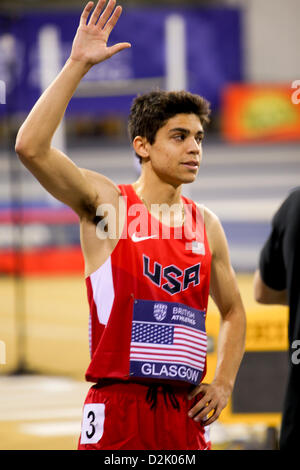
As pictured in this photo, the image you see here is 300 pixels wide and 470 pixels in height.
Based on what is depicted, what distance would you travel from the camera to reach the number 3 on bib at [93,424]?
2666 mm

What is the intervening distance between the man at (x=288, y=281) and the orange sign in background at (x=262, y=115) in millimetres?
12060

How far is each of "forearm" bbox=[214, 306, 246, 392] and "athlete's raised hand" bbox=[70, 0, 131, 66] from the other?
1.18 meters

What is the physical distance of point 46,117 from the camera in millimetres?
2391

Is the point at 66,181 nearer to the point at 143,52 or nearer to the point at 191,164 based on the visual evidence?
the point at 191,164

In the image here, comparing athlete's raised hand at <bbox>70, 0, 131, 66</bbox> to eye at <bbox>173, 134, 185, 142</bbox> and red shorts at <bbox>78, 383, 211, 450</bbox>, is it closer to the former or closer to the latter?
eye at <bbox>173, 134, 185, 142</bbox>

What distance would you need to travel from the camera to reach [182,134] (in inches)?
111

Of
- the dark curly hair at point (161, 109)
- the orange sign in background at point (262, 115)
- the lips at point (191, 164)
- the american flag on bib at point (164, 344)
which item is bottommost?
the american flag on bib at point (164, 344)

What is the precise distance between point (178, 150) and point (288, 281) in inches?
25.8

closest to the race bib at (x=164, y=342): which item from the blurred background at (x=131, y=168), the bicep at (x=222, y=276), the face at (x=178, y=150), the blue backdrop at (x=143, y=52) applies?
the bicep at (x=222, y=276)

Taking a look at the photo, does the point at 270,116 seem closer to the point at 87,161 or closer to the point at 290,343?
the point at 87,161

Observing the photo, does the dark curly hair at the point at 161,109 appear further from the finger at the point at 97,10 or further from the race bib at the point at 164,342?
the race bib at the point at 164,342

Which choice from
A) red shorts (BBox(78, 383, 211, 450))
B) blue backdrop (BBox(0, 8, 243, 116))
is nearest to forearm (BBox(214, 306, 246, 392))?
red shorts (BBox(78, 383, 211, 450))

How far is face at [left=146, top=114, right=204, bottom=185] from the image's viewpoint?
2.79m

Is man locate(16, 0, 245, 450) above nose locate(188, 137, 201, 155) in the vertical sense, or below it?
below
